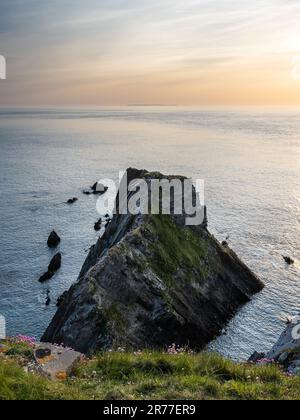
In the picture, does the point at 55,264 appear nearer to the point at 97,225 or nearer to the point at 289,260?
the point at 97,225

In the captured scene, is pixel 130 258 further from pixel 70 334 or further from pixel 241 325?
pixel 241 325

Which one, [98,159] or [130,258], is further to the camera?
[98,159]

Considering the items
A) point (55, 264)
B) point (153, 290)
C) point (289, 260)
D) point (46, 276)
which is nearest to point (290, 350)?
point (153, 290)

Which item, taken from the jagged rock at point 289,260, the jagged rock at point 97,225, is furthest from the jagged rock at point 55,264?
the jagged rock at point 289,260

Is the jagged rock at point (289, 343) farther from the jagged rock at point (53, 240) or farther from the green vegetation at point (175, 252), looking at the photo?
the jagged rock at point (53, 240)
